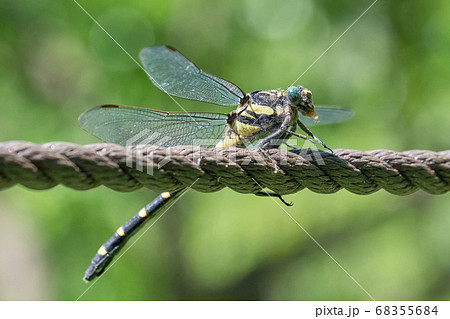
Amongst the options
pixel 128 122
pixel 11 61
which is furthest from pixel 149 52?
pixel 11 61

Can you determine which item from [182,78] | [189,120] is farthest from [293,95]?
[182,78]

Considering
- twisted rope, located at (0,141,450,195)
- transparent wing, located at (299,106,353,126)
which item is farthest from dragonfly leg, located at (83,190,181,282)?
transparent wing, located at (299,106,353,126)

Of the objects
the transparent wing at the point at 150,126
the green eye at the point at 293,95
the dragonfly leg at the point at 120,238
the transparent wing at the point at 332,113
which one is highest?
the transparent wing at the point at 332,113

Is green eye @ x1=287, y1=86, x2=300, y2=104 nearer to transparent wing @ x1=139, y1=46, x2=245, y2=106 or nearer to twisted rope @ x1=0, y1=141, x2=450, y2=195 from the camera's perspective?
transparent wing @ x1=139, y1=46, x2=245, y2=106

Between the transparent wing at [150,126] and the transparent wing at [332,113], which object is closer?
the transparent wing at [150,126]

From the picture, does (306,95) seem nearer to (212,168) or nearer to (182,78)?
(182,78)

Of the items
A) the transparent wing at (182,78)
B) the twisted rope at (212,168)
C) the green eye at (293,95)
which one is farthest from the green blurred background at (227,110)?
the twisted rope at (212,168)

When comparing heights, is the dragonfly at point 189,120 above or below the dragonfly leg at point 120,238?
above

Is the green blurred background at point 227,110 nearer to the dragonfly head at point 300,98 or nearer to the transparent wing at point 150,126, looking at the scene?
the transparent wing at point 150,126
